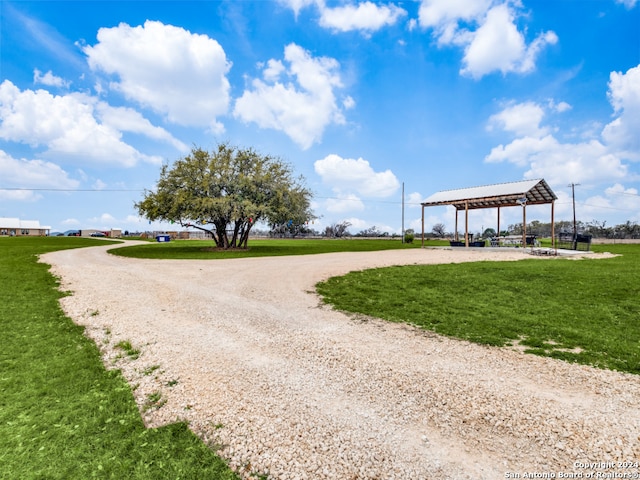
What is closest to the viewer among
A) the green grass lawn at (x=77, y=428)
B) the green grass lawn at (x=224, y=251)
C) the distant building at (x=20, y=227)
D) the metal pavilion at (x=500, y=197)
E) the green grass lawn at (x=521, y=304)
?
the green grass lawn at (x=77, y=428)

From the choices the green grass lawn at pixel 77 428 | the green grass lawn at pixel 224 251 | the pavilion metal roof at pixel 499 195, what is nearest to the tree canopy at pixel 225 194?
the green grass lawn at pixel 224 251

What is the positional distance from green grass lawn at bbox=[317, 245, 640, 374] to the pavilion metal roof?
11.9 metres

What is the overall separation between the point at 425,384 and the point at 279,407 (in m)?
1.94

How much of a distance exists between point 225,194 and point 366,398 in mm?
24383

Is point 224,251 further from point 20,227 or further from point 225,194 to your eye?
point 20,227

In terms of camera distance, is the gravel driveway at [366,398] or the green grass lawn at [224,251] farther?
the green grass lawn at [224,251]

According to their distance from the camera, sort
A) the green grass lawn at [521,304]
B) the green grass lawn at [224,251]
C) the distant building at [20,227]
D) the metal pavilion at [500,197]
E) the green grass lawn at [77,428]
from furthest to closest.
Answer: the distant building at [20,227], the metal pavilion at [500,197], the green grass lawn at [224,251], the green grass lawn at [521,304], the green grass lawn at [77,428]

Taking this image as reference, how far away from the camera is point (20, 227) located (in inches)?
3351

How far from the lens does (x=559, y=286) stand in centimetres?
1029

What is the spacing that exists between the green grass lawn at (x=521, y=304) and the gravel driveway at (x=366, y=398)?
0.72m

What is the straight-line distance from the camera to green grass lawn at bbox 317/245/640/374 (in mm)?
5699

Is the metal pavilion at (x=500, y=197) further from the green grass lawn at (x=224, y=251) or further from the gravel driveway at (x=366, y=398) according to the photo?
the gravel driveway at (x=366, y=398)

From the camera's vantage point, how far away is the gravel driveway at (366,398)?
2877 millimetres

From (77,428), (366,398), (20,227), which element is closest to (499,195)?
(366,398)
